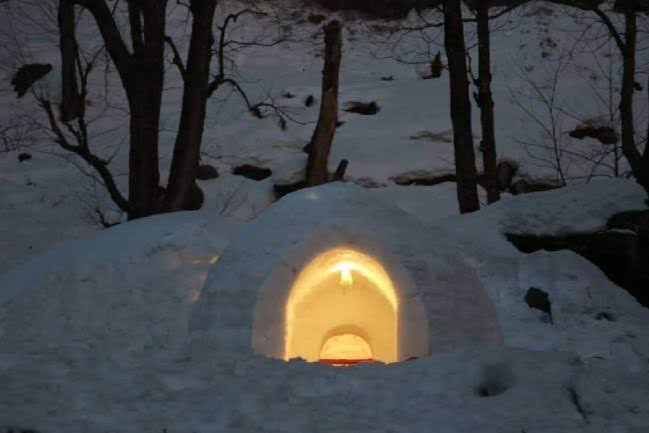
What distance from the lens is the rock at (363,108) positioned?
53.7 feet

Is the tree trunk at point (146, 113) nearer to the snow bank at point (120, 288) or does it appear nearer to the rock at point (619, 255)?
the snow bank at point (120, 288)

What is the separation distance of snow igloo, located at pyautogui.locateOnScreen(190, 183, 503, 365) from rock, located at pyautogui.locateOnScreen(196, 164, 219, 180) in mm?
8492

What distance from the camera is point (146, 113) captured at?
908 centimetres

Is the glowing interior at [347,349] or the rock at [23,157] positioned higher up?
the rock at [23,157]

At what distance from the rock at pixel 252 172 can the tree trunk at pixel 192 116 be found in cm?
460

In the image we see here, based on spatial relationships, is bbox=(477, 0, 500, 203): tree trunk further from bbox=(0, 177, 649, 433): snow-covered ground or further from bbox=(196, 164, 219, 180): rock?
bbox=(196, 164, 219, 180): rock

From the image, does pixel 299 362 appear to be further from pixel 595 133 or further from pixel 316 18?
pixel 316 18

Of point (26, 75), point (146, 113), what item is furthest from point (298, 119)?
point (26, 75)

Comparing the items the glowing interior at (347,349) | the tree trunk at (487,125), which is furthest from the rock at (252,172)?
the glowing interior at (347,349)

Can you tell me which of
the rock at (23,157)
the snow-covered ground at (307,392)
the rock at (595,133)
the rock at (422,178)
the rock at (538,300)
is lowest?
the rock at (538,300)

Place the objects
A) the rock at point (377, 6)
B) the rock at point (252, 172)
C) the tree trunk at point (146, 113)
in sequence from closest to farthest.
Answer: the tree trunk at point (146, 113)
the rock at point (252, 172)
the rock at point (377, 6)

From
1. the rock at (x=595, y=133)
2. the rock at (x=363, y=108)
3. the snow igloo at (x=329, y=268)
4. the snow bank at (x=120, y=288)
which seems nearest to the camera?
the snow igloo at (x=329, y=268)

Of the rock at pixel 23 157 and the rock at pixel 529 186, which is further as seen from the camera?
the rock at pixel 23 157

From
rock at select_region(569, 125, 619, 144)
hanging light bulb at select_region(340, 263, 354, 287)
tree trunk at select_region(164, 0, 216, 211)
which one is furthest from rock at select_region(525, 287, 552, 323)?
rock at select_region(569, 125, 619, 144)
